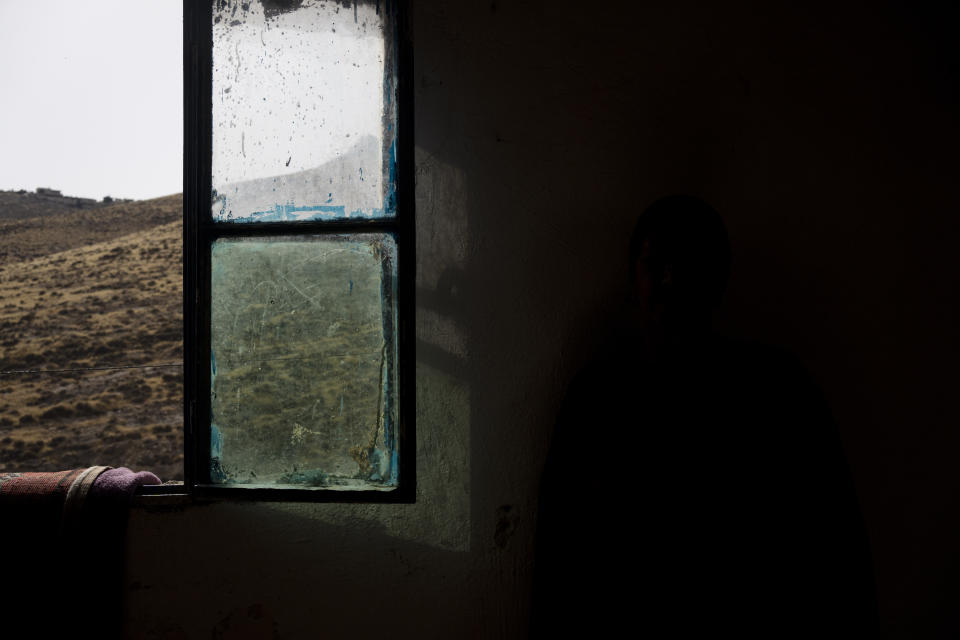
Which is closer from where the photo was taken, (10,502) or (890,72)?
(890,72)

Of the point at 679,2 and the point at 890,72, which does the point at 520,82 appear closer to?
the point at 679,2

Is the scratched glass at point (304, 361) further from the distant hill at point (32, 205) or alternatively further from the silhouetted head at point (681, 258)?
the distant hill at point (32, 205)

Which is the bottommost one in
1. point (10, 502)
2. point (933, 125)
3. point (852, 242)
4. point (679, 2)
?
point (10, 502)

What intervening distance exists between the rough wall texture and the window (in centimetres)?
7

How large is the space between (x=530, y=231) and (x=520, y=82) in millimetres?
304

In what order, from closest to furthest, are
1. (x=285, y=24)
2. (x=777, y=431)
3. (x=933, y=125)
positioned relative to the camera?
(x=777, y=431) → (x=933, y=125) → (x=285, y=24)

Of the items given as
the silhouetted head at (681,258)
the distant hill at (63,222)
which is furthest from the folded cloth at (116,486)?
the distant hill at (63,222)

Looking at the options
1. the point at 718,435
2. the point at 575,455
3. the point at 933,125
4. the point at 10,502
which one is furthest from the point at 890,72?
the point at 10,502

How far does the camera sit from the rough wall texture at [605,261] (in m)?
1.05

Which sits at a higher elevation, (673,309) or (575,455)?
(673,309)

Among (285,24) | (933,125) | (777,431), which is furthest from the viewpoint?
(285,24)

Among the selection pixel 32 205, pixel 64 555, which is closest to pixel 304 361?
pixel 64 555

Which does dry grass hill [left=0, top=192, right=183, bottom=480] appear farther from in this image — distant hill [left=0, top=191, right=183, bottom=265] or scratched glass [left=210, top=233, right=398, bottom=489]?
scratched glass [left=210, top=233, right=398, bottom=489]

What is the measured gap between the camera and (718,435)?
903 millimetres
